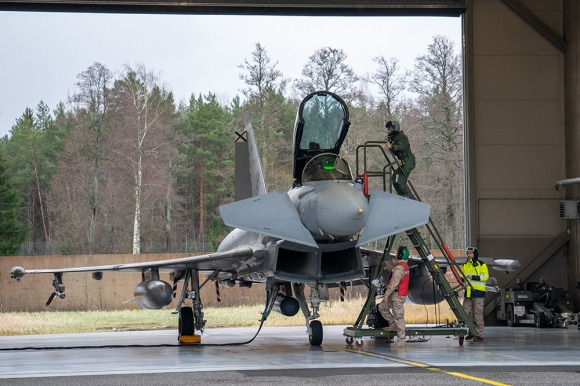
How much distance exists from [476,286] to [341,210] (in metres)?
4.09

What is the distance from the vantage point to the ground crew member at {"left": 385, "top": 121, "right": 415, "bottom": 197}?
1389cm

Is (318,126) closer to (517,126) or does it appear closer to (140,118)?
(517,126)

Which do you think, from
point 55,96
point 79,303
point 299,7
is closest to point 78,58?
point 55,96

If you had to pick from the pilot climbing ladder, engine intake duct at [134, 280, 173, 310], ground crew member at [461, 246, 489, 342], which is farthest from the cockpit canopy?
ground crew member at [461, 246, 489, 342]

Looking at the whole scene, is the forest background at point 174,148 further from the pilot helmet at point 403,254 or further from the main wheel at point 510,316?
the pilot helmet at point 403,254

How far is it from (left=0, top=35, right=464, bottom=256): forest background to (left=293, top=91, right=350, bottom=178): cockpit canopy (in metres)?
15.0

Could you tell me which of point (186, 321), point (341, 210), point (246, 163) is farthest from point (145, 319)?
point (341, 210)

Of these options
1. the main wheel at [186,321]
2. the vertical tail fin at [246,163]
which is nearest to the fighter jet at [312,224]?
the main wheel at [186,321]

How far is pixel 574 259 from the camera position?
2036cm

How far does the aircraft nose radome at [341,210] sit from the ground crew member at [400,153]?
2278mm

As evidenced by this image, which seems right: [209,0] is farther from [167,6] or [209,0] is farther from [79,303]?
[79,303]

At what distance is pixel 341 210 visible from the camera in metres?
11.4

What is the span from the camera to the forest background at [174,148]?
89.7 ft

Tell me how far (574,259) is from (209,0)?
10.3 meters
